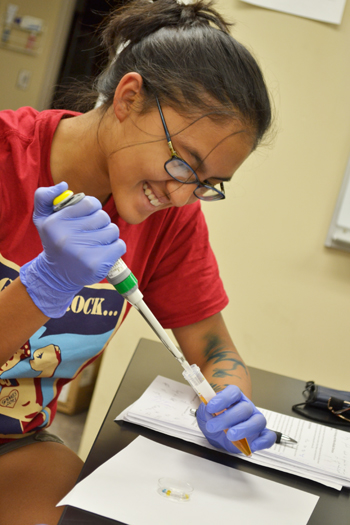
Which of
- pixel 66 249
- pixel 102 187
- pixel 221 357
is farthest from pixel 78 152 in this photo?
pixel 221 357

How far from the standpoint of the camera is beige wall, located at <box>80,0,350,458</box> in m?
1.75

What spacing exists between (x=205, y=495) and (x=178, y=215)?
67 cm

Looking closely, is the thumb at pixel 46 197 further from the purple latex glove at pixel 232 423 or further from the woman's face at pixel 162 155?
the purple latex glove at pixel 232 423

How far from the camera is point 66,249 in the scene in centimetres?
70

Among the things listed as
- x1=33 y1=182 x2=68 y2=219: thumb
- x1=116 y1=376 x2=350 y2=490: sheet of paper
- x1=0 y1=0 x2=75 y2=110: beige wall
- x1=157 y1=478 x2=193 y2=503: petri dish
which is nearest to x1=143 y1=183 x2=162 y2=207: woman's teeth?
x1=33 y1=182 x2=68 y2=219: thumb

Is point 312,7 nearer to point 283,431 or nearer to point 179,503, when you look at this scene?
point 283,431

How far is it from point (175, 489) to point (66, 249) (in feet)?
1.17

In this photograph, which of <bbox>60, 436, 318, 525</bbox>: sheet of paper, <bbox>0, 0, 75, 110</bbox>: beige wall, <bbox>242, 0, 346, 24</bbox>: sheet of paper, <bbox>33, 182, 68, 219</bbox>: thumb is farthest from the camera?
<bbox>0, 0, 75, 110</bbox>: beige wall

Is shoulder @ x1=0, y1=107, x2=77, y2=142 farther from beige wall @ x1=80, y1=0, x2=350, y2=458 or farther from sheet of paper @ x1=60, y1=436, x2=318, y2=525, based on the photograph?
beige wall @ x1=80, y1=0, x2=350, y2=458

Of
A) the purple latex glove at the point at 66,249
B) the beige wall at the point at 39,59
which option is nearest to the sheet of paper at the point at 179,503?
the purple latex glove at the point at 66,249

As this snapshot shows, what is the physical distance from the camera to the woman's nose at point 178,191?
854 millimetres

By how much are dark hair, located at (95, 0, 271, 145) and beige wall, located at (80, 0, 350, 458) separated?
0.86 meters

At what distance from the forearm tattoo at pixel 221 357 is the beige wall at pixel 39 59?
2.53 m

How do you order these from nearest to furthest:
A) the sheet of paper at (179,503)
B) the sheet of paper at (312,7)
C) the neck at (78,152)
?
the sheet of paper at (179,503) < the neck at (78,152) < the sheet of paper at (312,7)
